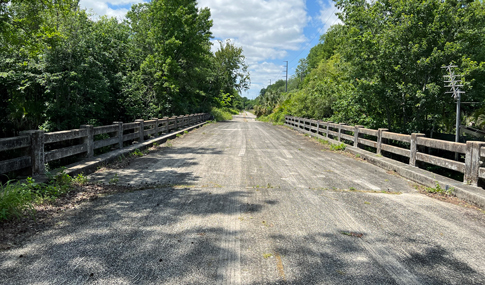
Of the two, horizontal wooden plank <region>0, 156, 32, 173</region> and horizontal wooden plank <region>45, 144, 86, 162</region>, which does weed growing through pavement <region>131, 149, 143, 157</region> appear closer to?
horizontal wooden plank <region>45, 144, 86, 162</region>

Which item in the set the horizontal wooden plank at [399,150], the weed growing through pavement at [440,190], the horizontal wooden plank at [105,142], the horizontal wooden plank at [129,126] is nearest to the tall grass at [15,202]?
the horizontal wooden plank at [105,142]

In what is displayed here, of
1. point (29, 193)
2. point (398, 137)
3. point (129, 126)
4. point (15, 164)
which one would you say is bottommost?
point (29, 193)

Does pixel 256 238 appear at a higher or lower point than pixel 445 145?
lower

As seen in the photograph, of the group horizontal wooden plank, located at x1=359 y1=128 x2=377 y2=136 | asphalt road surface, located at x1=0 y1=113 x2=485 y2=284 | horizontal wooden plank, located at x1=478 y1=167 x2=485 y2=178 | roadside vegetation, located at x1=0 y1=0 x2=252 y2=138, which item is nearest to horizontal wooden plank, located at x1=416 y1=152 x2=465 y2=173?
horizontal wooden plank, located at x1=478 y1=167 x2=485 y2=178

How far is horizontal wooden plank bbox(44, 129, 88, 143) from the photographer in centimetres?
593

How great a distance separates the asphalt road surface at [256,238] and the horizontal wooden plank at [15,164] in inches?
52.0

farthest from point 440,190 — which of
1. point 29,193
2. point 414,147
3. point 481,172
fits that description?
point 29,193

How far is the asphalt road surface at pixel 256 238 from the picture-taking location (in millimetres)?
2748

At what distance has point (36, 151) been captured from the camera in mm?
5523

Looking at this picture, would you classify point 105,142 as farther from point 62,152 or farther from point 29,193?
point 29,193

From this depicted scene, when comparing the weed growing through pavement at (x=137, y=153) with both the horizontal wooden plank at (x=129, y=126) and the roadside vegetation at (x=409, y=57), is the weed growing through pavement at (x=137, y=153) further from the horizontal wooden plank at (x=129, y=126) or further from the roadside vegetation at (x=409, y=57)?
the roadside vegetation at (x=409, y=57)

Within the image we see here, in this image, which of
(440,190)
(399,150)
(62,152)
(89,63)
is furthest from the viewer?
(89,63)

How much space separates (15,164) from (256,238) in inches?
170

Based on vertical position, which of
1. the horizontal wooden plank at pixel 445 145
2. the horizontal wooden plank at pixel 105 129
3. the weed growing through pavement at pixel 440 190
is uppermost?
the horizontal wooden plank at pixel 105 129
